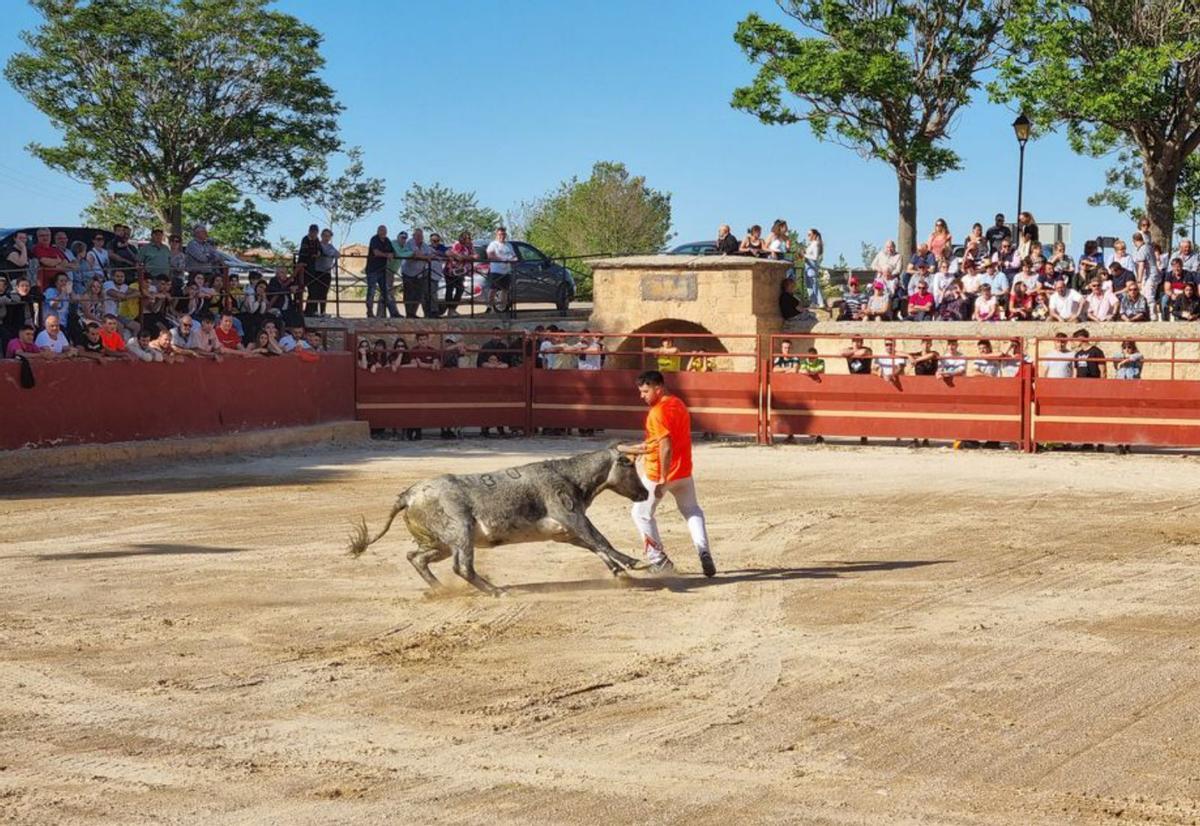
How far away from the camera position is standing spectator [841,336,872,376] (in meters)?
24.2

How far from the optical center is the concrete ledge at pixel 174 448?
64.1ft

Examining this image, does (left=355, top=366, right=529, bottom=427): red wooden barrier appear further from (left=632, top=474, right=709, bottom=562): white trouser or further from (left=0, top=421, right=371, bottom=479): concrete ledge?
(left=632, top=474, right=709, bottom=562): white trouser

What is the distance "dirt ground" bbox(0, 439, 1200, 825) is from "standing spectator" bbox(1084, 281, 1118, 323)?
9655 mm

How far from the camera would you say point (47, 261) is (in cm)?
2205

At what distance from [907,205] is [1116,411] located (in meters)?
13.9

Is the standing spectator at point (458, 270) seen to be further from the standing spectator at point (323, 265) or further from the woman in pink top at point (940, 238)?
the woman in pink top at point (940, 238)

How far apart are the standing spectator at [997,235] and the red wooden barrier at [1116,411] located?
5.99 m

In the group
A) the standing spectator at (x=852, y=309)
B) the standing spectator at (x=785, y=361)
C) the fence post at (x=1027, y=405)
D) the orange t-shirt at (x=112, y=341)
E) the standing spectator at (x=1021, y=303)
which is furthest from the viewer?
the standing spectator at (x=852, y=309)

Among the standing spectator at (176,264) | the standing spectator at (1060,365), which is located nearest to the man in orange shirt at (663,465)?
the standing spectator at (1060,365)

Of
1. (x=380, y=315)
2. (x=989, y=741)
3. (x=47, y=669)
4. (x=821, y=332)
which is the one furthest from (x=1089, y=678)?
(x=380, y=315)

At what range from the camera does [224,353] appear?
2252cm

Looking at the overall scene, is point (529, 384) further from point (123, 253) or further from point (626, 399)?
point (123, 253)

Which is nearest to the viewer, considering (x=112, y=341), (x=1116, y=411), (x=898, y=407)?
(x=112, y=341)

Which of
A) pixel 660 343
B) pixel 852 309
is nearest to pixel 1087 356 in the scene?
pixel 660 343
